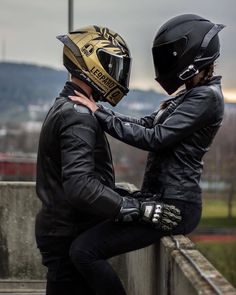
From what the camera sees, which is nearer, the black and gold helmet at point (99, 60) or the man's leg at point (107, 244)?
the man's leg at point (107, 244)

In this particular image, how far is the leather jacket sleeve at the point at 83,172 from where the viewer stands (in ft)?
11.3

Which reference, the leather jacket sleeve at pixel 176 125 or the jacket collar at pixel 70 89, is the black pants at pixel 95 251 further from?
the jacket collar at pixel 70 89

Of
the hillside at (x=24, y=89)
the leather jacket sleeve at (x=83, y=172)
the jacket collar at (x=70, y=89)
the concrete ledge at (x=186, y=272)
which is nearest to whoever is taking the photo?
the concrete ledge at (x=186, y=272)

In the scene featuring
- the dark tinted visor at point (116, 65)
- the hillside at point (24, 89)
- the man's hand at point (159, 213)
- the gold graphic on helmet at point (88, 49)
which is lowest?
the hillside at point (24, 89)

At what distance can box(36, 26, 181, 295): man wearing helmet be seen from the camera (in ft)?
11.4

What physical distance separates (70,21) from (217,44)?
260cm

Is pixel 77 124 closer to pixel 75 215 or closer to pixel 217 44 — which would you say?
pixel 75 215

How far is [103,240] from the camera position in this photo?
3553 mm

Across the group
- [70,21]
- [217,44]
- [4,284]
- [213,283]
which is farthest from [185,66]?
[4,284]

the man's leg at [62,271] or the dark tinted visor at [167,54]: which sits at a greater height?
the dark tinted visor at [167,54]

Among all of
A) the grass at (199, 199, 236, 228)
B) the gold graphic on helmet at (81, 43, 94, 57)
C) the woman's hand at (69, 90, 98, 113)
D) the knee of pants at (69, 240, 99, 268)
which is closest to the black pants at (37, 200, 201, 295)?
the knee of pants at (69, 240, 99, 268)

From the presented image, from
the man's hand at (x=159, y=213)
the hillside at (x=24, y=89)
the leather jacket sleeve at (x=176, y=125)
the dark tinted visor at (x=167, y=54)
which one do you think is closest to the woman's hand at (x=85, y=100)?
the leather jacket sleeve at (x=176, y=125)

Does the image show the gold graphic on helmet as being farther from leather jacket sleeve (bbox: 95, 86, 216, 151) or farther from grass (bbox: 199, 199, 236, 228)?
grass (bbox: 199, 199, 236, 228)

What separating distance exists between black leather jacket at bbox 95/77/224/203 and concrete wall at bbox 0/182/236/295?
289 mm
